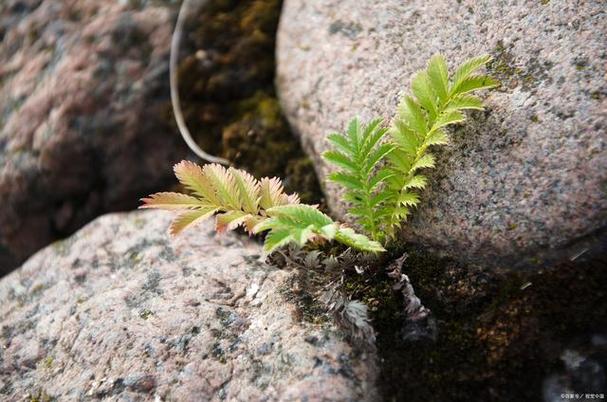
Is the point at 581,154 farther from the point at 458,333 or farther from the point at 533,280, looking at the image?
the point at 458,333

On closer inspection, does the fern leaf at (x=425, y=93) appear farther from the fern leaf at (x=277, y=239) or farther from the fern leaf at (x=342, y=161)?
the fern leaf at (x=277, y=239)

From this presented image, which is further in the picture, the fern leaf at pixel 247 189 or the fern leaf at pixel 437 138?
the fern leaf at pixel 247 189

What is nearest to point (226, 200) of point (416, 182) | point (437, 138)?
point (416, 182)

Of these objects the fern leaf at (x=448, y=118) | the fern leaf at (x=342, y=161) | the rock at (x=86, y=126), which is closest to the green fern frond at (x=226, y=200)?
the fern leaf at (x=342, y=161)

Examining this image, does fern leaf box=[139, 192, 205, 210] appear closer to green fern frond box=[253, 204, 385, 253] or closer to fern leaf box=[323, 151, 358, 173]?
green fern frond box=[253, 204, 385, 253]

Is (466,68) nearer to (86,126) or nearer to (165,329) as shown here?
(165,329)

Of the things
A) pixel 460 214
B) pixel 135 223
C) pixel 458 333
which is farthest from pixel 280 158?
pixel 458 333

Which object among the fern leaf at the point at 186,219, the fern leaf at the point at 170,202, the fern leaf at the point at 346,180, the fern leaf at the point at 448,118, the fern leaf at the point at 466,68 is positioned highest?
the fern leaf at the point at 466,68
